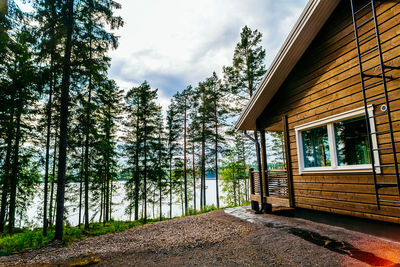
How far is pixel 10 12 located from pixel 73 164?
1085cm

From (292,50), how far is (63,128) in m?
9.78

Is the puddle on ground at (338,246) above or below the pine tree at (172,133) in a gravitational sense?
below

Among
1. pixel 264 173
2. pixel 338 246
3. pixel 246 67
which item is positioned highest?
pixel 246 67

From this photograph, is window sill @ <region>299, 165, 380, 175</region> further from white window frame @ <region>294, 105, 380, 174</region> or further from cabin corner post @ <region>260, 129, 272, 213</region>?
cabin corner post @ <region>260, 129, 272, 213</region>

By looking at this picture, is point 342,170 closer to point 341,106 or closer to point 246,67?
point 341,106

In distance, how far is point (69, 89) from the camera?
9766mm

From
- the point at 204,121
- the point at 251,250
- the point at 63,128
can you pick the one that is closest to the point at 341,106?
the point at 251,250

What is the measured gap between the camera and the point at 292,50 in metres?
6.48

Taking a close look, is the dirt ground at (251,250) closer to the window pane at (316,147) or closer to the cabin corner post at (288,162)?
the cabin corner post at (288,162)

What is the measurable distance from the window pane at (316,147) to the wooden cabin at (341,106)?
1.1 inches

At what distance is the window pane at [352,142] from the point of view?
4.72 m

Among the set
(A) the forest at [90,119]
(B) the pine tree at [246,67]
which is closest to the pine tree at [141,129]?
(A) the forest at [90,119]

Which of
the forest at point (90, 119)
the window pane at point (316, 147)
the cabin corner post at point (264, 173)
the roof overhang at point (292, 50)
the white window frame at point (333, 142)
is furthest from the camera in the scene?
the forest at point (90, 119)

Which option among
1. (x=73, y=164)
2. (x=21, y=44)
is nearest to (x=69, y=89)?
(x=21, y=44)
